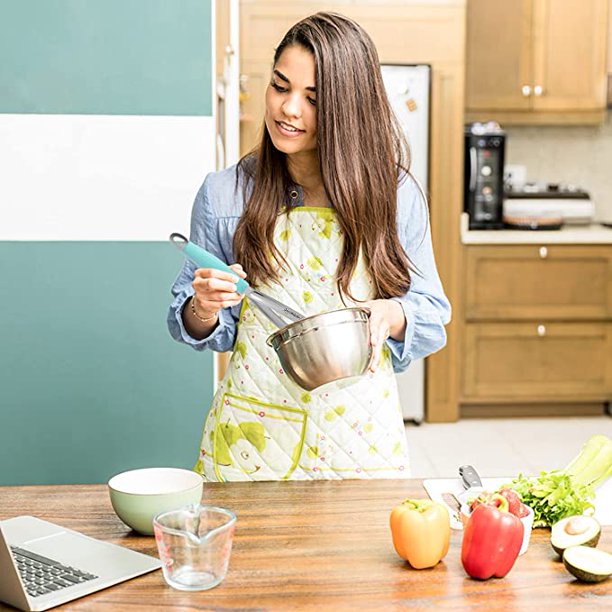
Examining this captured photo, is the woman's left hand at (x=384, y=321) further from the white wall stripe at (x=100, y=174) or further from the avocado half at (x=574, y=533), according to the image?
the white wall stripe at (x=100, y=174)

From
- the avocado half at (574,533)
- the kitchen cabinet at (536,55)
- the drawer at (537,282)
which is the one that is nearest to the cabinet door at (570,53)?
the kitchen cabinet at (536,55)

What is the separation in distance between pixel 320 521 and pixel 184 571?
0.90 ft

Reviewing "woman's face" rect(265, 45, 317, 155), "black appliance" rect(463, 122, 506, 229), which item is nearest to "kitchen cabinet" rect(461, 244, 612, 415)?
"black appliance" rect(463, 122, 506, 229)

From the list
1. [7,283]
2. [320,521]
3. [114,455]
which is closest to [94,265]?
[7,283]

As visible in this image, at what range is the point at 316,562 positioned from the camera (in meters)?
1.26

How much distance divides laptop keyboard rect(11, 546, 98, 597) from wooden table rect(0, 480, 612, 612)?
4 cm

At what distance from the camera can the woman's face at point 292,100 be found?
1.69 m

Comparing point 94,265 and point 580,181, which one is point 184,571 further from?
point 580,181

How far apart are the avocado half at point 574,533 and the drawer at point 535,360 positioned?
3625 millimetres

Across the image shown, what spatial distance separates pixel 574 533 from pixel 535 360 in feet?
12.2

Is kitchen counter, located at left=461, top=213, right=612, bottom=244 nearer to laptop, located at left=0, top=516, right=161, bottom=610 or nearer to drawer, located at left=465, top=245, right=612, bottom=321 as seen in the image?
drawer, located at left=465, top=245, right=612, bottom=321

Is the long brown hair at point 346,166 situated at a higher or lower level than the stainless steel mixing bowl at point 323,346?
higher

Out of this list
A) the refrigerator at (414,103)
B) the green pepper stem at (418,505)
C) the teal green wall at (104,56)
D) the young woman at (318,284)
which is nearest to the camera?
the green pepper stem at (418,505)

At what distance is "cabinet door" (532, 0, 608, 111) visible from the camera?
4965 mm
